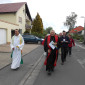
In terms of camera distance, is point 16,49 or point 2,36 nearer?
point 16,49

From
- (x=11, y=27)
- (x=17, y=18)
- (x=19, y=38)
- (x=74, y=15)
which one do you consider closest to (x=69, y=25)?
(x=74, y=15)

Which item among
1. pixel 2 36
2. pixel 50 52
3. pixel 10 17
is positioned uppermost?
pixel 10 17

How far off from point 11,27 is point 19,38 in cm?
1717

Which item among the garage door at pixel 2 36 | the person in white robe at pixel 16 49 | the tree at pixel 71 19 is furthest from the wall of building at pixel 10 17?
the tree at pixel 71 19

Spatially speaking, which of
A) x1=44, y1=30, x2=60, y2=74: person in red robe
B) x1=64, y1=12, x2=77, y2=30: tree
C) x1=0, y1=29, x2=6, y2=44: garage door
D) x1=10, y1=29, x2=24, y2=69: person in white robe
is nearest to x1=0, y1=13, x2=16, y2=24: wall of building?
x1=0, y1=29, x2=6, y2=44: garage door

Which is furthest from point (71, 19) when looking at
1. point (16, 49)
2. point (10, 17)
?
point (16, 49)

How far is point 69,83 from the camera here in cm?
440

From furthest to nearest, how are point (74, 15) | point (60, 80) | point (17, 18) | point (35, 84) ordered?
point (74, 15), point (17, 18), point (60, 80), point (35, 84)

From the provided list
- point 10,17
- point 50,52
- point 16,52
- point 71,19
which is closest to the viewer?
point 50,52

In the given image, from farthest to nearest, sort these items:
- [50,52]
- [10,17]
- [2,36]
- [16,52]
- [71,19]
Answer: [71,19] < [10,17] < [2,36] < [16,52] < [50,52]

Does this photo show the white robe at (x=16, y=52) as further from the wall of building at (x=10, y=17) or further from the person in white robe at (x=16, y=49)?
the wall of building at (x=10, y=17)

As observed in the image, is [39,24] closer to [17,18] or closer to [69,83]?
[17,18]

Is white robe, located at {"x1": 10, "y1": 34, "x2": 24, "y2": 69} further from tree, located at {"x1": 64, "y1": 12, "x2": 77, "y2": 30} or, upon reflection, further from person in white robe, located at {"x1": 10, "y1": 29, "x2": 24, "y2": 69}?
tree, located at {"x1": 64, "y1": 12, "x2": 77, "y2": 30}

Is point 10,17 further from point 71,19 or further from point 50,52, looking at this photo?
point 71,19
